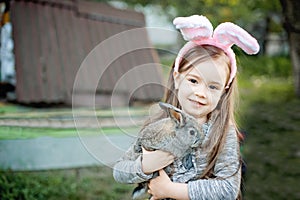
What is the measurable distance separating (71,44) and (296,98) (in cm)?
389

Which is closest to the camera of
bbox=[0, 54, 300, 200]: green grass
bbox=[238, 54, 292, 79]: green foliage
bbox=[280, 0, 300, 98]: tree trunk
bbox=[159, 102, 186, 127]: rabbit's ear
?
bbox=[159, 102, 186, 127]: rabbit's ear

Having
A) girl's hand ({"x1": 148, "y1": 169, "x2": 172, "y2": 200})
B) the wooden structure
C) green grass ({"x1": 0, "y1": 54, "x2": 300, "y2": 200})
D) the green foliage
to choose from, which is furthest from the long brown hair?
the green foliage

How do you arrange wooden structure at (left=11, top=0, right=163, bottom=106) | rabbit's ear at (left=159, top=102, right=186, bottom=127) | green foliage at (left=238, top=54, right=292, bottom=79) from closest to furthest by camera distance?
rabbit's ear at (left=159, top=102, right=186, bottom=127) < wooden structure at (left=11, top=0, right=163, bottom=106) < green foliage at (left=238, top=54, right=292, bottom=79)

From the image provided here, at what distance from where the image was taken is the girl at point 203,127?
1.85m

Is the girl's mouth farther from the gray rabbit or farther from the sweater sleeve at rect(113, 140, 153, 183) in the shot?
the sweater sleeve at rect(113, 140, 153, 183)

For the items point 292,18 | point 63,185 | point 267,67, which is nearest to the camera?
point 63,185

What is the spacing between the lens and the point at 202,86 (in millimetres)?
1872

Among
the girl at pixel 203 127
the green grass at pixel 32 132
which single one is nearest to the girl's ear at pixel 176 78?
the girl at pixel 203 127

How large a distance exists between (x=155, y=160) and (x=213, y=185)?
211 mm

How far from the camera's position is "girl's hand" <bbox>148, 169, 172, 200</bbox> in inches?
73.9

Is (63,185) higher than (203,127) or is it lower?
lower

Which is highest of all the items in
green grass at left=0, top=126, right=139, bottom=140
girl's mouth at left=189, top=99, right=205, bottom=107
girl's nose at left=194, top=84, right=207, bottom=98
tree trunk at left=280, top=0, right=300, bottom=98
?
tree trunk at left=280, top=0, right=300, bottom=98

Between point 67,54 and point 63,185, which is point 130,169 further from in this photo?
point 67,54

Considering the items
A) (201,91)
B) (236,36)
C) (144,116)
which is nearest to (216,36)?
(236,36)
